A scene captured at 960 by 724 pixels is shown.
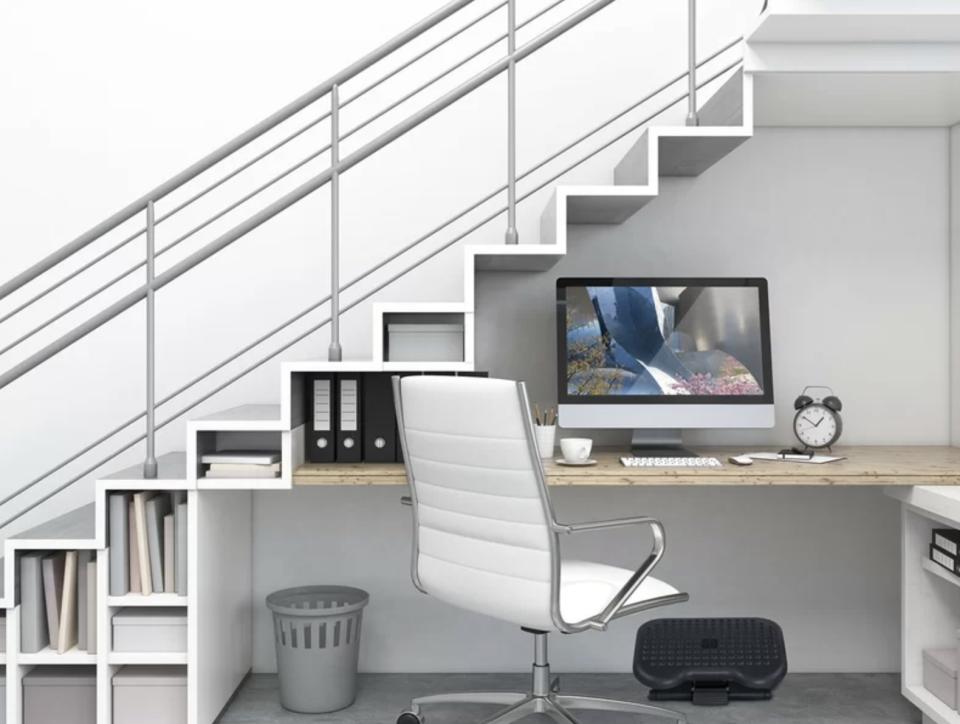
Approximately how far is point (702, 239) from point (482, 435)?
58.7 inches

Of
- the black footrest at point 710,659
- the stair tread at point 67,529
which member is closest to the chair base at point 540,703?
the black footrest at point 710,659

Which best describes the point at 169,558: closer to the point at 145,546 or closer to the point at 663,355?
the point at 145,546

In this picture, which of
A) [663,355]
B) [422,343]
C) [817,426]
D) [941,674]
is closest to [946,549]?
[941,674]

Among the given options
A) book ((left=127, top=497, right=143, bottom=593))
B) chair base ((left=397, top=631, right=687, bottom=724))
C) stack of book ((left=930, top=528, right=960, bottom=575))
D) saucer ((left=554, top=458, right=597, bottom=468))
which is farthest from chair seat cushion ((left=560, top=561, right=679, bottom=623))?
book ((left=127, top=497, right=143, bottom=593))

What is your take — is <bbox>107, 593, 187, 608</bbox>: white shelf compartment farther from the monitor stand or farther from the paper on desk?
the paper on desk

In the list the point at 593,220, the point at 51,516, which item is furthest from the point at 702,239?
the point at 51,516

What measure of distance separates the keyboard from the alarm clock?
1.45 feet

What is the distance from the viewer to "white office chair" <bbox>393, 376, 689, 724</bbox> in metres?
2.40

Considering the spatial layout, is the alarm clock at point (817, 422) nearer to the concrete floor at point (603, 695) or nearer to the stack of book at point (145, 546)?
the concrete floor at point (603, 695)

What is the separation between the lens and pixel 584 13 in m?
2.79

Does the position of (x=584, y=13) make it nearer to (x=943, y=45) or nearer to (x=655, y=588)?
(x=943, y=45)

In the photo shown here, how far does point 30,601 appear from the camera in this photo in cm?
272

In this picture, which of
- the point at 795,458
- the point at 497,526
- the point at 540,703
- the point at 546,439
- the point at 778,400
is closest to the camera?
the point at 497,526

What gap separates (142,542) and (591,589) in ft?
4.13
